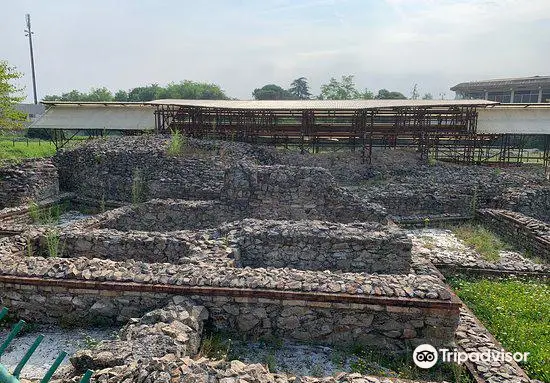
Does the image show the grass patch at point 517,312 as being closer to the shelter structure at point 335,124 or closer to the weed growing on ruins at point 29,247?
the weed growing on ruins at point 29,247

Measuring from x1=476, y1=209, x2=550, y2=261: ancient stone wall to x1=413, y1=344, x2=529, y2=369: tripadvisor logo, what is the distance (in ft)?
17.3

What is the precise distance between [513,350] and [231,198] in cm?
743

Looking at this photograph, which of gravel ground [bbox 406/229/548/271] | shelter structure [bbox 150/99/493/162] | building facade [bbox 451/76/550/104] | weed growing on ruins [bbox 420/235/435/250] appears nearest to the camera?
gravel ground [bbox 406/229/548/271]

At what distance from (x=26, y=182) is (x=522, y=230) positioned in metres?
15.6

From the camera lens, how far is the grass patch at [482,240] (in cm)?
969

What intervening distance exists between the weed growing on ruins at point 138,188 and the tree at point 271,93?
59.4 metres

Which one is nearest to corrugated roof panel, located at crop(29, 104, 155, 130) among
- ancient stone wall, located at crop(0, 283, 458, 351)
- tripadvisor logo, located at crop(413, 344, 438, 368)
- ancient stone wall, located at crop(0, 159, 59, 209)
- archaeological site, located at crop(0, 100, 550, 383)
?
archaeological site, located at crop(0, 100, 550, 383)

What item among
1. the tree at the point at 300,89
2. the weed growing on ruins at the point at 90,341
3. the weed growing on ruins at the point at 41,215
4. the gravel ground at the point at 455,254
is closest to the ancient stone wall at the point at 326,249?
the gravel ground at the point at 455,254

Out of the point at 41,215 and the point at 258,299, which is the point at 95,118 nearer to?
the point at 41,215

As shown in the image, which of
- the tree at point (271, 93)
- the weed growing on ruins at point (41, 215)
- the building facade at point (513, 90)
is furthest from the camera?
the tree at point (271, 93)

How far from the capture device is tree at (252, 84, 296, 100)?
72.4 meters

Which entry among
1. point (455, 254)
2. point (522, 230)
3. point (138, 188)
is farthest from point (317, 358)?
point (138, 188)

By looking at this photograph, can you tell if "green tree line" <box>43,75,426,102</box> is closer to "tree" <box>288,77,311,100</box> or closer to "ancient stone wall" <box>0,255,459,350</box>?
"tree" <box>288,77,311,100</box>

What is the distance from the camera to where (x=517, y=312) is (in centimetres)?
667
